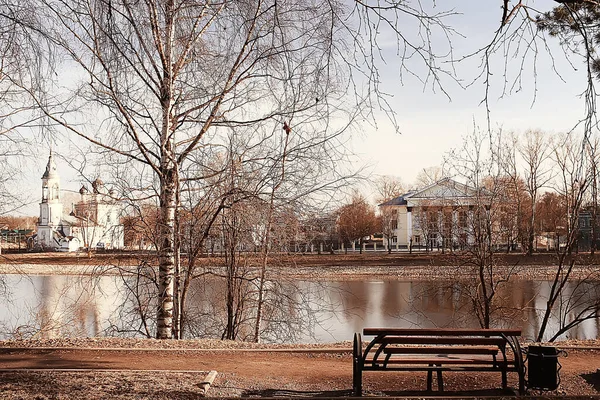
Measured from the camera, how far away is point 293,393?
5531mm

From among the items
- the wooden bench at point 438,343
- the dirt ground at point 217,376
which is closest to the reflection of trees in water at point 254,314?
the dirt ground at point 217,376

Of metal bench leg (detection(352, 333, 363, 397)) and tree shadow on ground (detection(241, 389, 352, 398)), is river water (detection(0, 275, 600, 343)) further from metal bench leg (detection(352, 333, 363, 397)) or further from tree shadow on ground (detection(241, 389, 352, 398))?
metal bench leg (detection(352, 333, 363, 397))

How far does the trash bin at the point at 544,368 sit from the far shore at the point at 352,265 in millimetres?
5926

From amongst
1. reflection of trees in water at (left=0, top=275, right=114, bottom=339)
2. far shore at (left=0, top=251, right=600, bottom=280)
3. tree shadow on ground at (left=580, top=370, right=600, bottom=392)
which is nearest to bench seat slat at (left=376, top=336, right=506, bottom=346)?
tree shadow on ground at (left=580, top=370, right=600, bottom=392)

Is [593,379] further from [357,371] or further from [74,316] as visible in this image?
[74,316]

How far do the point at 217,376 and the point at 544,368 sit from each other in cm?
302

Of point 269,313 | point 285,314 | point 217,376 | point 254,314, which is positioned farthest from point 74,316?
point 217,376

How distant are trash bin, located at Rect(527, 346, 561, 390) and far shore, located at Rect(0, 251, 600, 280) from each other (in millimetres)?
5926

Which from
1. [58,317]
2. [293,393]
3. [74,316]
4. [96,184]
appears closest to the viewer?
[293,393]

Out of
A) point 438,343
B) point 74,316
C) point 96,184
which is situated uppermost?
point 96,184

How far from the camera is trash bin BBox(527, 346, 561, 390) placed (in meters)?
5.42

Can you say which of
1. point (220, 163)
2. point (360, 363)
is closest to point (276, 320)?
point (220, 163)

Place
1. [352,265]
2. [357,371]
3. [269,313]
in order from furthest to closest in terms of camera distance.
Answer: [352,265] → [269,313] → [357,371]

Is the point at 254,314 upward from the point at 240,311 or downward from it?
downward
